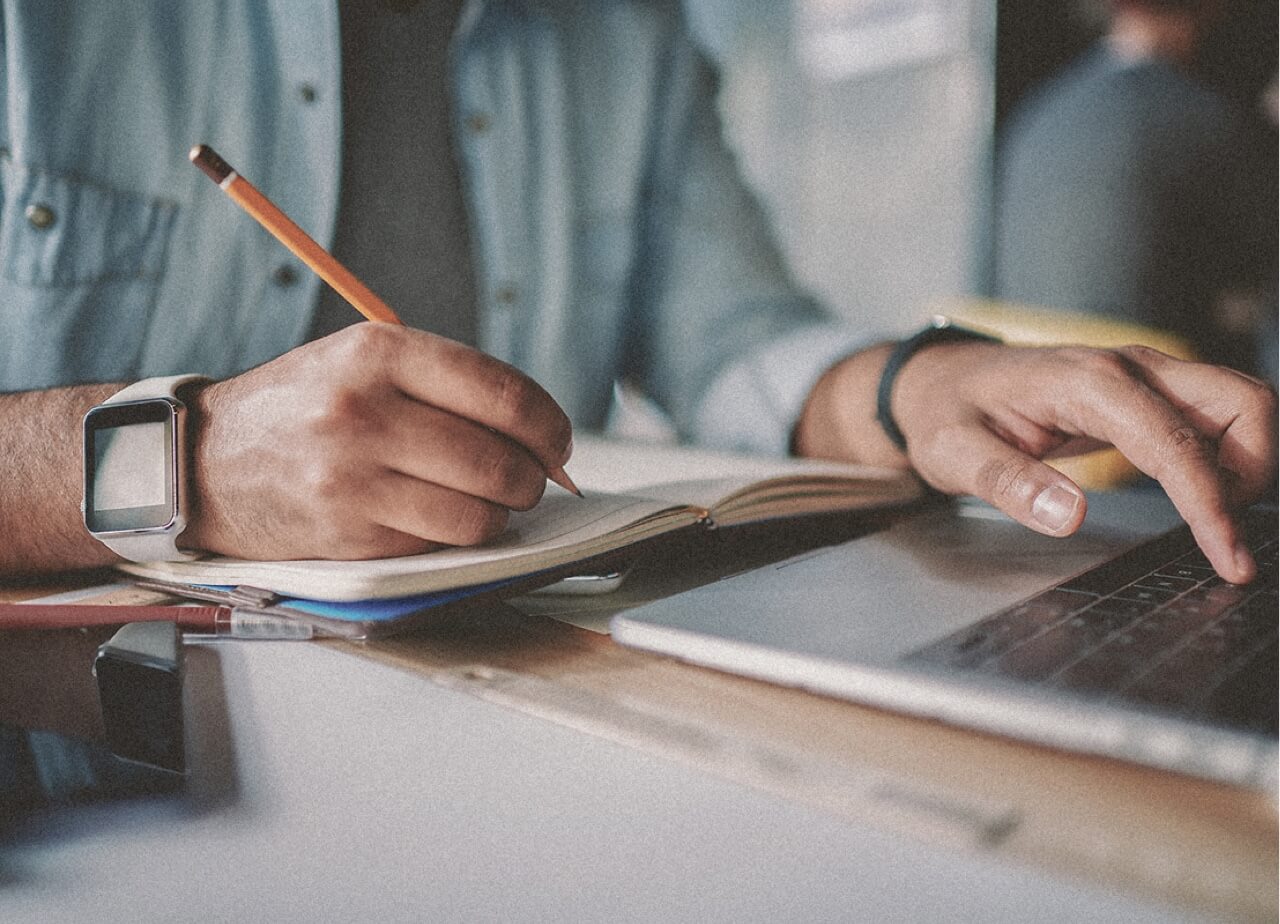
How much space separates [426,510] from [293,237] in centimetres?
18

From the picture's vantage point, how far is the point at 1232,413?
520 millimetres

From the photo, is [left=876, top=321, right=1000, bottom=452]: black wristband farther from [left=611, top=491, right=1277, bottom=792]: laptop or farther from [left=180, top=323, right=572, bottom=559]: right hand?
[left=180, top=323, right=572, bottom=559]: right hand

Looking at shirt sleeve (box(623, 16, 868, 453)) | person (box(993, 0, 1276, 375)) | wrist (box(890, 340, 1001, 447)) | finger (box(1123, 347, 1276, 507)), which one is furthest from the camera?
person (box(993, 0, 1276, 375))

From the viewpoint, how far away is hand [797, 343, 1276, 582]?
0.47 m

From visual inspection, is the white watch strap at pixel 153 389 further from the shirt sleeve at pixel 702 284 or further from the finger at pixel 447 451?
the shirt sleeve at pixel 702 284

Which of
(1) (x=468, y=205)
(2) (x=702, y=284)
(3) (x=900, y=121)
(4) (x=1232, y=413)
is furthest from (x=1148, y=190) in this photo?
(4) (x=1232, y=413)

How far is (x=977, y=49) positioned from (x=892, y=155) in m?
0.31

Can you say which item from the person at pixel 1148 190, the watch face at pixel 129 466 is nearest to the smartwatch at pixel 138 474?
the watch face at pixel 129 466

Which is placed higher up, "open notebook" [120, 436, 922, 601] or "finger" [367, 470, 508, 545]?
"finger" [367, 470, 508, 545]

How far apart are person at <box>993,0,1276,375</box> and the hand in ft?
5.50

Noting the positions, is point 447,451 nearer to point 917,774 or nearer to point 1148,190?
point 917,774

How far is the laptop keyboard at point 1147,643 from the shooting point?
292 millimetres

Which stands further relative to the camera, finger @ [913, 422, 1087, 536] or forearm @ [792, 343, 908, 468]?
forearm @ [792, 343, 908, 468]

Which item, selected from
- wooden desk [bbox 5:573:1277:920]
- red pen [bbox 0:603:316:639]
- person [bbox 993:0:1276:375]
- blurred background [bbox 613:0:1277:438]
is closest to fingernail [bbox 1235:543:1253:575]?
wooden desk [bbox 5:573:1277:920]
